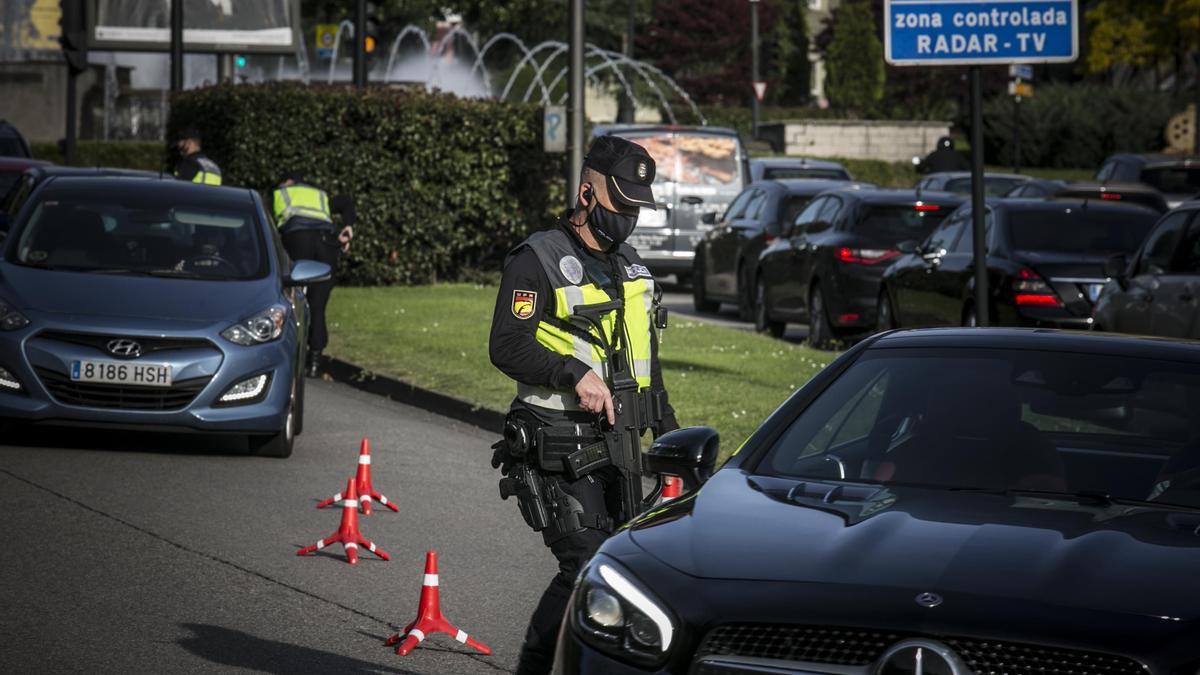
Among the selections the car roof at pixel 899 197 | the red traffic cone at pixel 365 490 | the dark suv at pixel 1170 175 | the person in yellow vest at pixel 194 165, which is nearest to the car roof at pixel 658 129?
the dark suv at pixel 1170 175

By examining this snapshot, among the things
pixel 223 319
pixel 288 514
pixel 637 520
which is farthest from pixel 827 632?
pixel 223 319

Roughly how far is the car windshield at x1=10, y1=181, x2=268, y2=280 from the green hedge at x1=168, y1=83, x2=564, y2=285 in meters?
11.4

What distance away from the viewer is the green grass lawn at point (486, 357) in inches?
578

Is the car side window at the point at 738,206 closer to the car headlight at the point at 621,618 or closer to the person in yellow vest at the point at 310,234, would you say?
the person in yellow vest at the point at 310,234

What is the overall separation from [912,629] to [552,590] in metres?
1.56

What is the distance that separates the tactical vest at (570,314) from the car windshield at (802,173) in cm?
2599

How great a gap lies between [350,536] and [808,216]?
13687mm

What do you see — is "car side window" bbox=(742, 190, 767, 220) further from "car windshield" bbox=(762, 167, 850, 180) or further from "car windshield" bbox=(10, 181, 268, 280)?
"car windshield" bbox=(10, 181, 268, 280)

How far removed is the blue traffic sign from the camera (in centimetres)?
1230

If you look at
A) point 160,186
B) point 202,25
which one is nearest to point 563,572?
point 160,186

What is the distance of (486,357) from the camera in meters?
17.8

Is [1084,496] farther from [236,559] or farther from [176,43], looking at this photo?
[176,43]

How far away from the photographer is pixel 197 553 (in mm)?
9195

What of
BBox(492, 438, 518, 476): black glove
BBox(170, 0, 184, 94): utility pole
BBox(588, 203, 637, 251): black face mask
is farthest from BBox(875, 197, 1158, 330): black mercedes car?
BBox(170, 0, 184, 94): utility pole
